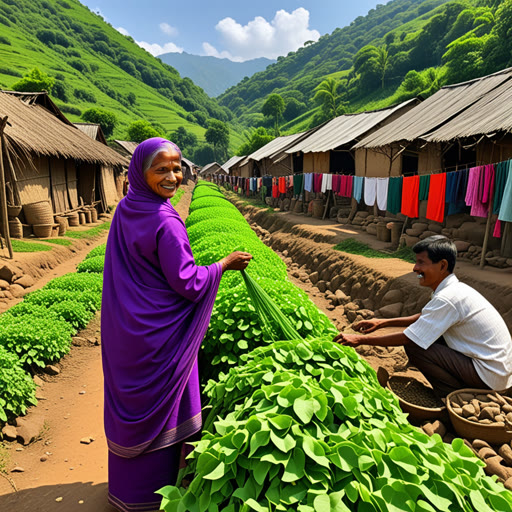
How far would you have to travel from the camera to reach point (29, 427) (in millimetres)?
4254

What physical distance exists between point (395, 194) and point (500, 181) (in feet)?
14.1

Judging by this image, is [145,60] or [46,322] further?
[145,60]

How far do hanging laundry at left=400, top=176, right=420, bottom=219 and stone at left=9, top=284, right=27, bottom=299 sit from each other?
10214 millimetres

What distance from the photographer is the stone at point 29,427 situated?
415cm

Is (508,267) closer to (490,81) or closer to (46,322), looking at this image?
(490,81)

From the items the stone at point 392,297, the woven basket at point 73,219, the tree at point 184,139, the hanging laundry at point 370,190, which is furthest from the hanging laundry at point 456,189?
the tree at point 184,139

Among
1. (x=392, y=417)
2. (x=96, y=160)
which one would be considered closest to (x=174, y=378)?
(x=392, y=417)

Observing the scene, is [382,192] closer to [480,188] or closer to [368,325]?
[480,188]

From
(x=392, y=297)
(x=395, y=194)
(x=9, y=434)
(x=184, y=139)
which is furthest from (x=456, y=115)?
(x=184, y=139)

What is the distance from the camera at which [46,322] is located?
598cm

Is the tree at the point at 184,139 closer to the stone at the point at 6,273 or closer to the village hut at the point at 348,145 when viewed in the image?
the village hut at the point at 348,145

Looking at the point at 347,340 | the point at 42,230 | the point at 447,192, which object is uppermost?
the point at 447,192

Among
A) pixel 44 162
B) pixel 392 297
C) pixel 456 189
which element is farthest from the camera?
pixel 44 162

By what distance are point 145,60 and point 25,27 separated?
46.5 metres
